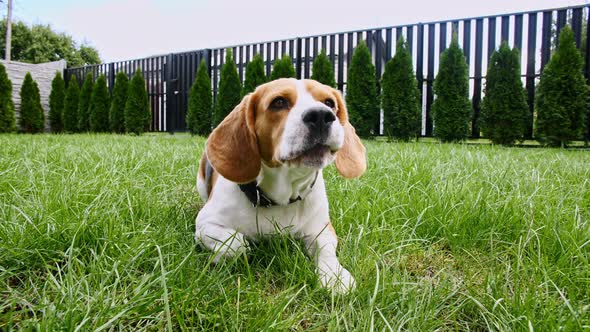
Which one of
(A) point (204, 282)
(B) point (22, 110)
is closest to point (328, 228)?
(A) point (204, 282)

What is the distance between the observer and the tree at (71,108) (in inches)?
531

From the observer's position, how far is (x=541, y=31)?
8305 mm

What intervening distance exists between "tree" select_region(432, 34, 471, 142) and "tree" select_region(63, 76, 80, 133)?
1128 cm

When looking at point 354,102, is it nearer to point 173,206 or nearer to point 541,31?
point 541,31

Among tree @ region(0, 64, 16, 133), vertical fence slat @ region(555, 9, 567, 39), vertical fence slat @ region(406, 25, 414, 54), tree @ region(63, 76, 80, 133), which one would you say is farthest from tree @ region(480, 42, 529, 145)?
tree @ region(63, 76, 80, 133)

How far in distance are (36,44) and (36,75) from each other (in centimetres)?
2188

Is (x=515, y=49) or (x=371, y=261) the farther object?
(x=515, y=49)

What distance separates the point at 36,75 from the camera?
609 inches

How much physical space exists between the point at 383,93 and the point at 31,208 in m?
8.06

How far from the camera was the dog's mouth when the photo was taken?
161 centimetres

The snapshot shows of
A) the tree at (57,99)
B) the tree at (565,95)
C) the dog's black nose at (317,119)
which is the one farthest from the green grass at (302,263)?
the tree at (57,99)

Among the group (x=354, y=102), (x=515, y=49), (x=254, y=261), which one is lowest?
(x=254, y=261)

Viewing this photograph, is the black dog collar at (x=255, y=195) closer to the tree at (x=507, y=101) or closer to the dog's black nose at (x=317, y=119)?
the dog's black nose at (x=317, y=119)

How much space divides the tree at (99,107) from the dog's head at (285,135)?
1242 cm
